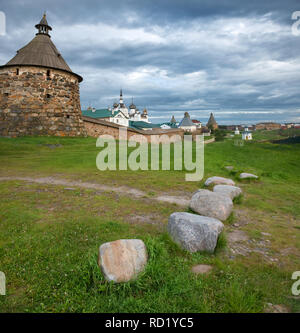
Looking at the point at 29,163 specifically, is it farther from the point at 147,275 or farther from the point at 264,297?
the point at 264,297

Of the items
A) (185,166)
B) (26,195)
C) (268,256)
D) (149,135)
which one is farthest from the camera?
(149,135)

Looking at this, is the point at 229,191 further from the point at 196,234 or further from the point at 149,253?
the point at 149,253

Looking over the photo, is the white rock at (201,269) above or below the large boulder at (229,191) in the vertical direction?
below

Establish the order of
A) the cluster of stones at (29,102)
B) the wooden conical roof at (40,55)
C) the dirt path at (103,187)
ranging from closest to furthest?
the dirt path at (103,187), the cluster of stones at (29,102), the wooden conical roof at (40,55)

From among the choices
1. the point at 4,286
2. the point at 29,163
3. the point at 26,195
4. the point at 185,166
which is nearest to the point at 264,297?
the point at 4,286

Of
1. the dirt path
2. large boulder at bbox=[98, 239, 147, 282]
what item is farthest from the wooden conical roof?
large boulder at bbox=[98, 239, 147, 282]

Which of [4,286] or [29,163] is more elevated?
[29,163]

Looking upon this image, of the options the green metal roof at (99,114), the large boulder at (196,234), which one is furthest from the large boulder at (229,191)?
the green metal roof at (99,114)

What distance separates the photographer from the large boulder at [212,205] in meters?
5.22

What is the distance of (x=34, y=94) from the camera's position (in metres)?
22.9

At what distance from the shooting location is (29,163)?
12.6m

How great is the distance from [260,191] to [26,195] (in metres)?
8.06

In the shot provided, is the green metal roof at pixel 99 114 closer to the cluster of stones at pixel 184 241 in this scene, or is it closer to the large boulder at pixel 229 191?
the large boulder at pixel 229 191
